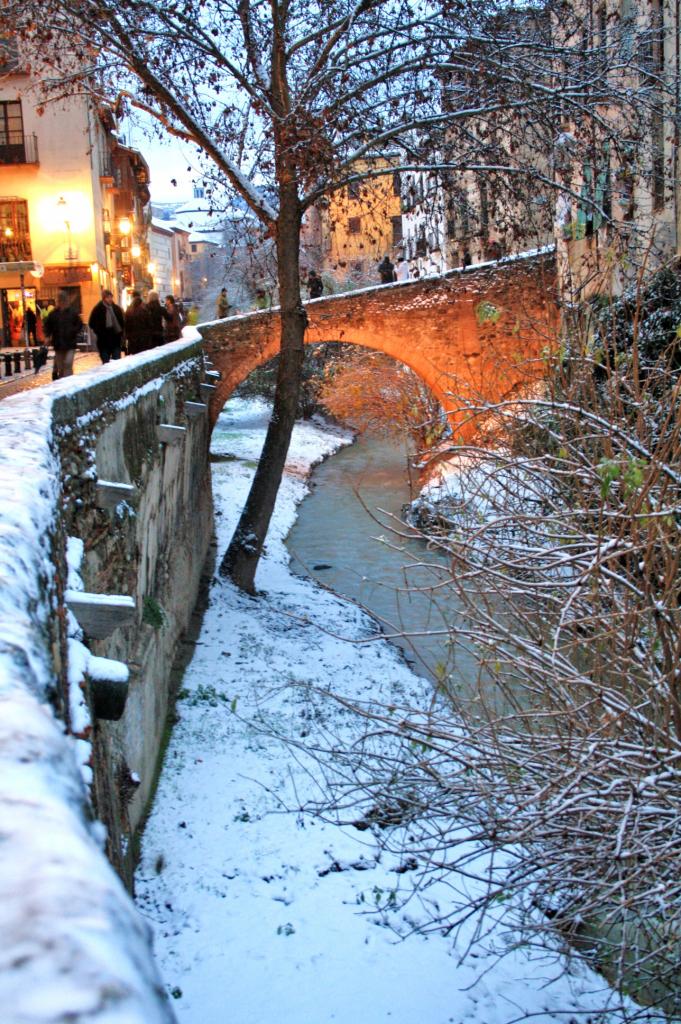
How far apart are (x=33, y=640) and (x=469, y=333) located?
62.9ft

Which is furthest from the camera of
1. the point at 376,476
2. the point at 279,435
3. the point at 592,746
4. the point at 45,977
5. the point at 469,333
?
the point at 376,476

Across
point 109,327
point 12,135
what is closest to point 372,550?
point 109,327

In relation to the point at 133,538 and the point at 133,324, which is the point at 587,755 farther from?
the point at 133,324

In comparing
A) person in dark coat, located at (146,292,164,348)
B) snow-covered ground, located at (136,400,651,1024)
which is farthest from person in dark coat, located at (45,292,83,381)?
snow-covered ground, located at (136,400,651,1024)

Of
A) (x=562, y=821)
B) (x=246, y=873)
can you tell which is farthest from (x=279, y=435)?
(x=562, y=821)

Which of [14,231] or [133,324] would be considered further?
[14,231]

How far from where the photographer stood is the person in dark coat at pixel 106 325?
12.5m

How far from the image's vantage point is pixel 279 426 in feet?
42.4

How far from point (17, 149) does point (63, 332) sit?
17.8 metres

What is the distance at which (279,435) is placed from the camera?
509 inches

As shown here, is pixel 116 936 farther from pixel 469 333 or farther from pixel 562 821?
pixel 469 333

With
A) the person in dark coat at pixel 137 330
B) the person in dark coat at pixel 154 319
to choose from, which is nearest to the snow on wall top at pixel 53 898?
the person in dark coat at pixel 137 330

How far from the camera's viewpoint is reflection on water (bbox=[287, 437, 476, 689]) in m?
10.9

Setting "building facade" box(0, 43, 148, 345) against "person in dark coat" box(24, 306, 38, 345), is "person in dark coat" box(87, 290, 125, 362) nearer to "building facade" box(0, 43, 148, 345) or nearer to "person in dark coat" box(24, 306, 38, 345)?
"person in dark coat" box(24, 306, 38, 345)
